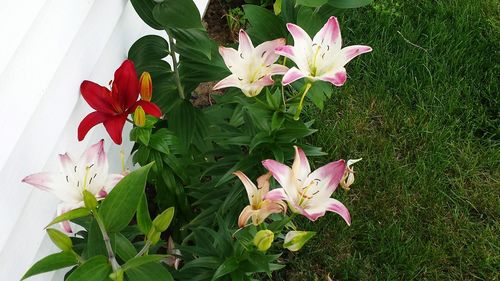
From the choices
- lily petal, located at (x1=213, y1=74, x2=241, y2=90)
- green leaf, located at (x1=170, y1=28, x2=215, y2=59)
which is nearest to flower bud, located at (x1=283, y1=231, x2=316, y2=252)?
lily petal, located at (x1=213, y1=74, x2=241, y2=90)

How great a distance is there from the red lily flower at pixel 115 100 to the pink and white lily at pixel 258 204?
0.23 meters

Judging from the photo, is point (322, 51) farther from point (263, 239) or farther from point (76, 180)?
point (76, 180)

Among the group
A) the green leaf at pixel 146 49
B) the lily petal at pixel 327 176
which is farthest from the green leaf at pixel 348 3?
the lily petal at pixel 327 176

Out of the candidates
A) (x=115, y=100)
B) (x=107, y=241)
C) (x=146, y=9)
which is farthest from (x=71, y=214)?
(x=146, y=9)

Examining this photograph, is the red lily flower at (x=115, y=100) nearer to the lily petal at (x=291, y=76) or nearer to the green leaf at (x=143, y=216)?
the green leaf at (x=143, y=216)

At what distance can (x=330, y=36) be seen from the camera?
47.5 inches

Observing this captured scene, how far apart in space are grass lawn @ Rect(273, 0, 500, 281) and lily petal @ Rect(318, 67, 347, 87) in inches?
31.6

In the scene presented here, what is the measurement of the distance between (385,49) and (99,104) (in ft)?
4.27

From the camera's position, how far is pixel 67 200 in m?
1.07

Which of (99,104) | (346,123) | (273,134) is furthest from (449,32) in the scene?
(99,104)

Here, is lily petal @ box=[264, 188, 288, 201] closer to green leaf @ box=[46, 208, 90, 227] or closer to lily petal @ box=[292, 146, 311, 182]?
lily petal @ box=[292, 146, 311, 182]

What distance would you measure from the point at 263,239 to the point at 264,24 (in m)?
0.64

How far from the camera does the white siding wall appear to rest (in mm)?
1047

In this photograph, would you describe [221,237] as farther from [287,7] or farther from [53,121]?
[287,7]
